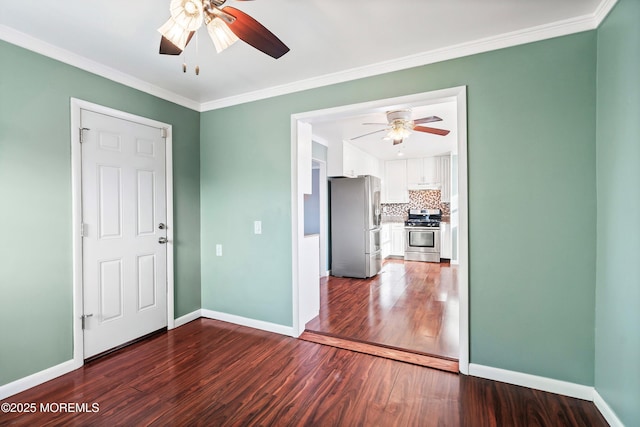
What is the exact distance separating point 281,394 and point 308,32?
2563 millimetres

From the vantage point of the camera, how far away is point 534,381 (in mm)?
2082

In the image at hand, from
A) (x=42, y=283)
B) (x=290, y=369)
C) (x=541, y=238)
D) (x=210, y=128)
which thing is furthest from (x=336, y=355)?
(x=210, y=128)

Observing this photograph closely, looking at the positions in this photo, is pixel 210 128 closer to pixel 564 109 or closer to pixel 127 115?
pixel 127 115

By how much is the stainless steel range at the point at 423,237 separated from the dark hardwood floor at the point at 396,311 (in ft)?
3.93

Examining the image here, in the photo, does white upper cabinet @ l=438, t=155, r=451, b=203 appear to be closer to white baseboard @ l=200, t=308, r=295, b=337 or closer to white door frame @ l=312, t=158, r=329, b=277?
white door frame @ l=312, t=158, r=329, b=277

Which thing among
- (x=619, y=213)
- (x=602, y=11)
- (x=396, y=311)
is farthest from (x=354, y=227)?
(x=602, y=11)

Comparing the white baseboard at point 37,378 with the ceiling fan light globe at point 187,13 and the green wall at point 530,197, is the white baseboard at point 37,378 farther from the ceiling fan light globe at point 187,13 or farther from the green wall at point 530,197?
the green wall at point 530,197

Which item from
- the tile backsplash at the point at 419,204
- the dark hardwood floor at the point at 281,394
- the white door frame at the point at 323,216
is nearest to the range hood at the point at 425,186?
the tile backsplash at the point at 419,204

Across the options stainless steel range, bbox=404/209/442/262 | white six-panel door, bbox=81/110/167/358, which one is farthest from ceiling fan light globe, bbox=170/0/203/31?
stainless steel range, bbox=404/209/442/262

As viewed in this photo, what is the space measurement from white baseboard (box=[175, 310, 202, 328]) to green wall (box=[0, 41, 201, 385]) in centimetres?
99

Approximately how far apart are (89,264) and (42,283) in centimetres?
33

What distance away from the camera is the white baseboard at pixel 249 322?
3.03m

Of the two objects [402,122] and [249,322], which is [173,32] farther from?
[249,322]

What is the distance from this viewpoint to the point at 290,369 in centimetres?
237
